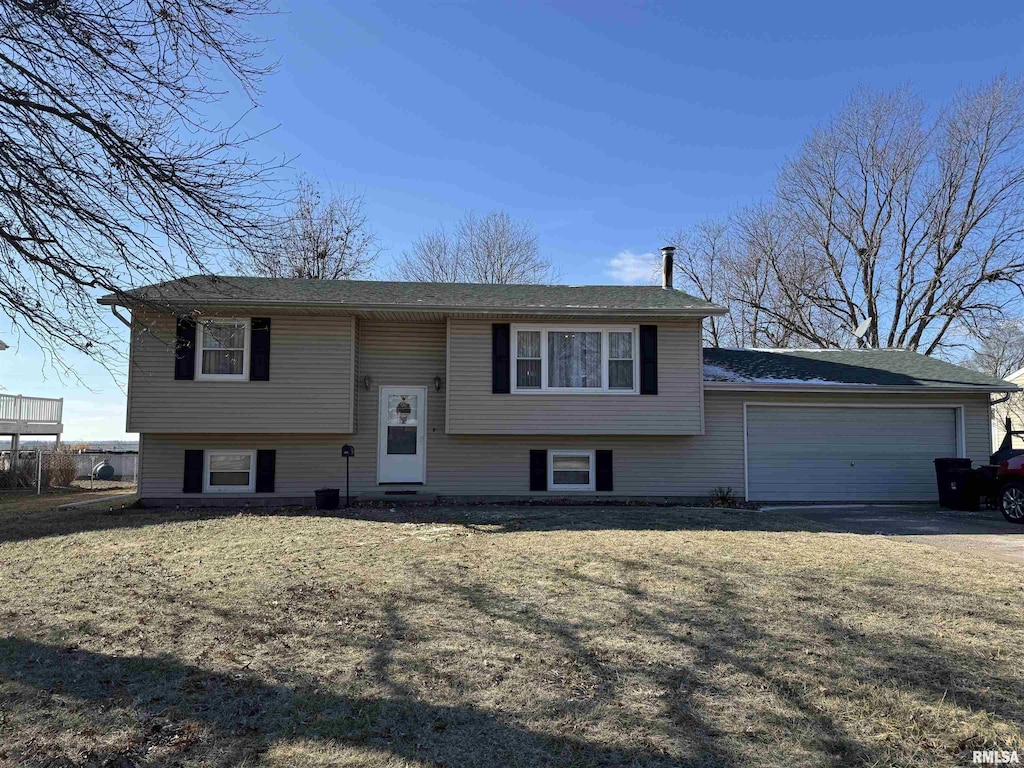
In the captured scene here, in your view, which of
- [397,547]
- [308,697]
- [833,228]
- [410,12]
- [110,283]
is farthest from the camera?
[833,228]

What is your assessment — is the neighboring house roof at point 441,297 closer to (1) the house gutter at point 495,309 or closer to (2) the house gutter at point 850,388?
(1) the house gutter at point 495,309

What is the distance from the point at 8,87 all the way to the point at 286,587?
5.14 meters

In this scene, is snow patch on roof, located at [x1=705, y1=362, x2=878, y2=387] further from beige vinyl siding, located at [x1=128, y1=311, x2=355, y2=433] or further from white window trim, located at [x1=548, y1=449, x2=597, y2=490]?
beige vinyl siding, located at [x1=128, y1=311, x2=355, y2=433]

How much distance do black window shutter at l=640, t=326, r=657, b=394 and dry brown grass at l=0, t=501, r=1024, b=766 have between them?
5.23 meters

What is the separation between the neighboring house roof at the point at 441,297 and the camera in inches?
453

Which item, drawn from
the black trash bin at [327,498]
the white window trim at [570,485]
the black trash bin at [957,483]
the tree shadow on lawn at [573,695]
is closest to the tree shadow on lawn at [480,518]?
the black trash bin at [327,498]

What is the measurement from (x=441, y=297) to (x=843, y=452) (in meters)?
8.80

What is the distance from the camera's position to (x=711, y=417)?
13.0 metres

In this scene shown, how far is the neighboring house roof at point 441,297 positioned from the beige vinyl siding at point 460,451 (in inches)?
33.9

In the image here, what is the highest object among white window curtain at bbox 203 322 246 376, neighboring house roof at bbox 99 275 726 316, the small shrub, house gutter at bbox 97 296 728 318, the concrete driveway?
neighboring house roof at bbox 99 275 726 316

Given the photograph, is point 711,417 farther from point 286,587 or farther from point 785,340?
point 785,340

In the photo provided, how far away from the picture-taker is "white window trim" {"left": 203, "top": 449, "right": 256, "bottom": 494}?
1232 cm

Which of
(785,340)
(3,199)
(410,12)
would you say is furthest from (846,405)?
(785,340)

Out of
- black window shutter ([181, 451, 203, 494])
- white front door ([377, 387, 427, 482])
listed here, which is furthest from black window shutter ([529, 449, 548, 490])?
black window shutter ([181, 451, 203, 494])
